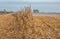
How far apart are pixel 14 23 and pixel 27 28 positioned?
107 centimetres

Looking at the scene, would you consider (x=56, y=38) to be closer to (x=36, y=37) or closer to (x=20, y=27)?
(x=36, y=37)

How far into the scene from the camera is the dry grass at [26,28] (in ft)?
49.0

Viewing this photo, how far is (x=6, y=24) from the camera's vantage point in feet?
52.3

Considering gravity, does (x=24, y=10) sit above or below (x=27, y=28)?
above

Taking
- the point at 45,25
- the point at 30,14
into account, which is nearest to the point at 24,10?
the point at 30,14

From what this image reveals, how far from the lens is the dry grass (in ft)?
49.0

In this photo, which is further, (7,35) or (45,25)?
(45,25)

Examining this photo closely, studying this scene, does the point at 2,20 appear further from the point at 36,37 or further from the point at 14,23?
the point at 36,37

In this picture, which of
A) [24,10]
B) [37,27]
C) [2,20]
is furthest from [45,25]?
[2,20]

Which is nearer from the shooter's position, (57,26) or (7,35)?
(7,35)

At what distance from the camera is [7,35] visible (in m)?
15.1

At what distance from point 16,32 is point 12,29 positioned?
0.43m

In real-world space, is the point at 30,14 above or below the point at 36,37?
above

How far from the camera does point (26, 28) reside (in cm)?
A: 1499
